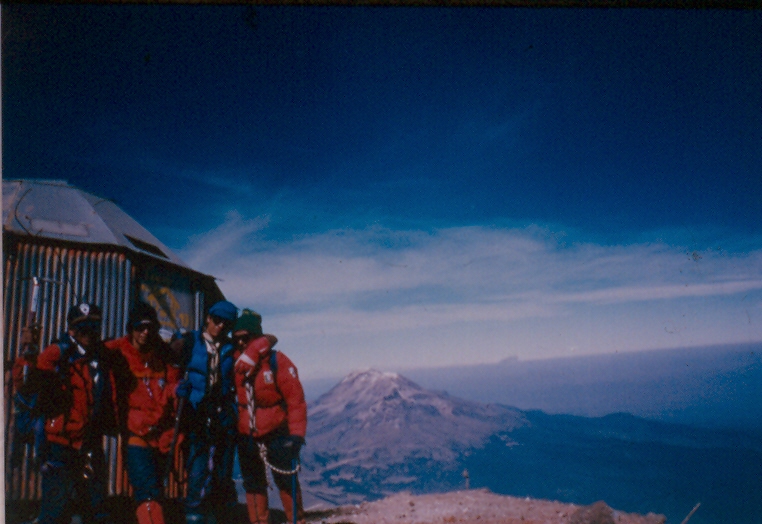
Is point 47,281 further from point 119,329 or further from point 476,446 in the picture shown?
point 476,446

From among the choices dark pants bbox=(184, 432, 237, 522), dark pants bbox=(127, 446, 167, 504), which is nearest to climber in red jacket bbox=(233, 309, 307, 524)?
dark pants bbox=(184, 432, 237, 522)

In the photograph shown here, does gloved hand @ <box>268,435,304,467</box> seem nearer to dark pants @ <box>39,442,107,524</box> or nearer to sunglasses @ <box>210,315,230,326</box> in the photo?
sunglasses @ <box>210,315,230,326</box>

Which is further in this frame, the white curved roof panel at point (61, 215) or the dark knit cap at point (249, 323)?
the white curved roof panel at point (61, 215)

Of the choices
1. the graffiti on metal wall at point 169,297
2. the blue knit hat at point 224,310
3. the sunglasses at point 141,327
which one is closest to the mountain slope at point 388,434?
the graffiti on metal wall at point 169,297

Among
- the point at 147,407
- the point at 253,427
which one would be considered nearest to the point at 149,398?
the point at 147,407

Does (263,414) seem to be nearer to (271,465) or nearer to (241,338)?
(271,465)

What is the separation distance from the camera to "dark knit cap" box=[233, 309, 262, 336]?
373 cm

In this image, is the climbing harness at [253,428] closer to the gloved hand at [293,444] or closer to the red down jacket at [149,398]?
the gloved hand at [293,444]

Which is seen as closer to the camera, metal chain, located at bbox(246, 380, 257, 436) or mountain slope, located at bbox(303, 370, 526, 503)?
metal chain, located at bbox(246, 380, 257, 436)

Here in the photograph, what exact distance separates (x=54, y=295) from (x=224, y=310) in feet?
9.47

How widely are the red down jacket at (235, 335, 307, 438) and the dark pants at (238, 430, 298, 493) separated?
3.3 inches

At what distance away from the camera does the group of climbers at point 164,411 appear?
3.21 meters

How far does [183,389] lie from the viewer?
11.1 feet

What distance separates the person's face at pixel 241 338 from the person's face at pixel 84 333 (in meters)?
1.21
